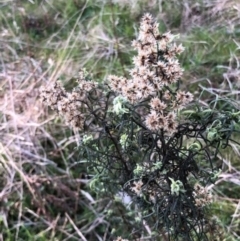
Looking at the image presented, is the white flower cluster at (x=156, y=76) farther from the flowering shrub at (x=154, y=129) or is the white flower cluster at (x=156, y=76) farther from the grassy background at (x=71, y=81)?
the grassy background at (x=71, y=81)

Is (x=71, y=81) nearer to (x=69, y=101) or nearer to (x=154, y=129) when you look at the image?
(x=69, y=101)

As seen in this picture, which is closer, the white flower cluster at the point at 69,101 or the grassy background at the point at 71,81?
the white flower cluster at the point at 69,101

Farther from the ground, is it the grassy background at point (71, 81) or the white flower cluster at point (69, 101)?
the white flower cluster at point (69, 101)

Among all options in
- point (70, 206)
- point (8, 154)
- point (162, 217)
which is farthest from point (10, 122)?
point (162, 217)

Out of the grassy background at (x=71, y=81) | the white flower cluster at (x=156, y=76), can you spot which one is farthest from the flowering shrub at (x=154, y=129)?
the grassy background at (x=71, y=81)

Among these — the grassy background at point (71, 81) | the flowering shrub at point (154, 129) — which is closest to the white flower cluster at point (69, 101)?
the flowering shrub at point (154, 129)

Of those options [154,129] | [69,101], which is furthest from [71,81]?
[154,129]

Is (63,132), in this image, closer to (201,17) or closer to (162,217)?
(201,17)
